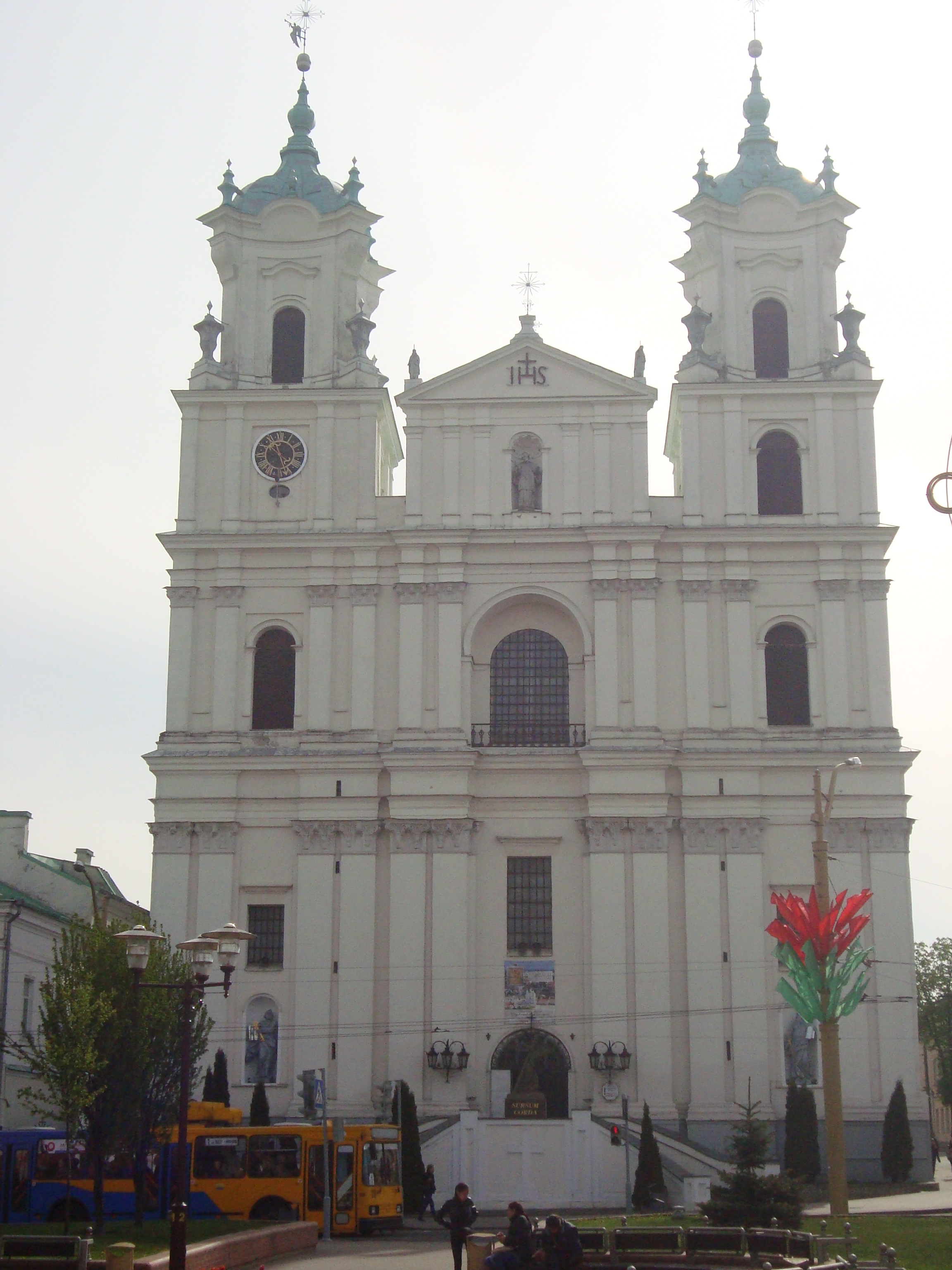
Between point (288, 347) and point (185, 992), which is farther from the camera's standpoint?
point (288, 347)

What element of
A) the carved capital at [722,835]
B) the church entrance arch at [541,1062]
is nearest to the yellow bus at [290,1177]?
the church entrance arch at [541,1062]

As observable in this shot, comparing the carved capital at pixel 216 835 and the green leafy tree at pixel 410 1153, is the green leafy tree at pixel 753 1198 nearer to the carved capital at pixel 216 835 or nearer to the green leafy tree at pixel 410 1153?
the green leafy tree at pixel 410 1153

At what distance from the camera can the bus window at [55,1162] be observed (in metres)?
32.7

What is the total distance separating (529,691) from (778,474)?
9078 mm

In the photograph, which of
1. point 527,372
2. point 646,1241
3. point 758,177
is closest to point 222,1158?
point 646,1241

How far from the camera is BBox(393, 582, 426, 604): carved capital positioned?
4569 centimetres

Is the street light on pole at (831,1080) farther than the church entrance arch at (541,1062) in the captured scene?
No

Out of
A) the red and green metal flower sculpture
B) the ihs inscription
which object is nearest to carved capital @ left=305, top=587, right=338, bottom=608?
the ihs inscription

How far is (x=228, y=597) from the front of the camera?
46188mm

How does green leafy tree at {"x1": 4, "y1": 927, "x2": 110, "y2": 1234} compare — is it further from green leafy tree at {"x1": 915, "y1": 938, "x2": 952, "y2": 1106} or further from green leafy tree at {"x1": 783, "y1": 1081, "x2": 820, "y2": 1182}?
green leafy tree at {"x1": 915, "y1": 938, "x2": 952, "y2": 1106}

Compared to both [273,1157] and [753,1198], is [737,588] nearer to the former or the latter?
[273,1157]

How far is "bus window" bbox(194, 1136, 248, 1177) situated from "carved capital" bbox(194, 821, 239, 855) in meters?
11.9

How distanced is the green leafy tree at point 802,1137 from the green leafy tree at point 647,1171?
10.4 feet

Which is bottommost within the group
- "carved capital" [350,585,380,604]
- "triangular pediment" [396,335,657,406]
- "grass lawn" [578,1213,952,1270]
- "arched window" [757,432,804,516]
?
"grass lawn" [578,1213,952,1270]
